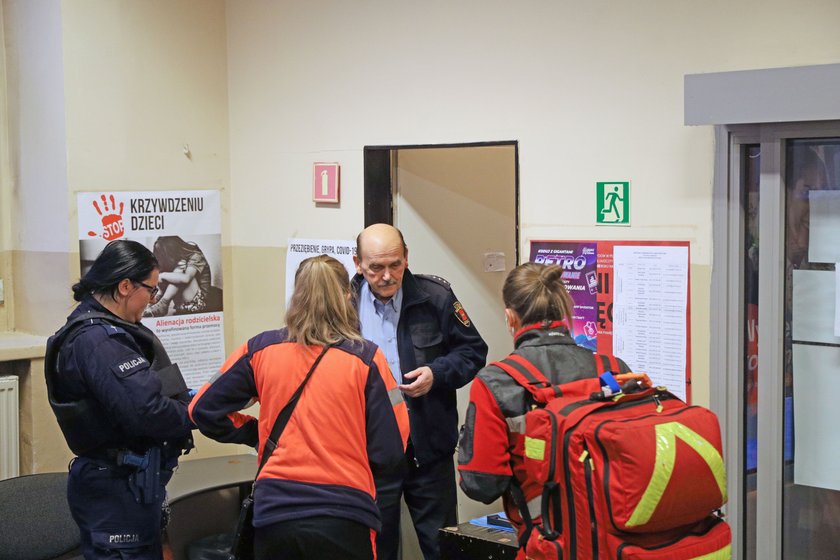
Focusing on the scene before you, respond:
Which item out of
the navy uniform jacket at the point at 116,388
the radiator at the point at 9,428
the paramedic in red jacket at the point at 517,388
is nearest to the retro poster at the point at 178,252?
the radiator at the point at 9,428

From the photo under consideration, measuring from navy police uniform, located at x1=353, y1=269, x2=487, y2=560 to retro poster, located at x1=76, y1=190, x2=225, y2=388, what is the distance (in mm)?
1439

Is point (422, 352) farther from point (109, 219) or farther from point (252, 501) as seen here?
point (109, 219)

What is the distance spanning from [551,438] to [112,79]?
287 cm

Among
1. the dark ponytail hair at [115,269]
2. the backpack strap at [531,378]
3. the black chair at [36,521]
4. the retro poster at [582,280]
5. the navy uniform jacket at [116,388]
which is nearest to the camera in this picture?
the backpack strap at [531,378]

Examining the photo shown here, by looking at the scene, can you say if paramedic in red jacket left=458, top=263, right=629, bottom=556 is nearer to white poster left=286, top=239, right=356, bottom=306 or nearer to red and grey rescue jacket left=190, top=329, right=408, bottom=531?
red and grey rescue jacket left=190, top=329, right=408, bottom=531

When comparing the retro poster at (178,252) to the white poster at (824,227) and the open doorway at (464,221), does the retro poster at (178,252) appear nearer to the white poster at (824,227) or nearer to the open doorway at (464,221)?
the open doorway at (464,221)

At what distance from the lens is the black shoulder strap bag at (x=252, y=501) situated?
2.59 m

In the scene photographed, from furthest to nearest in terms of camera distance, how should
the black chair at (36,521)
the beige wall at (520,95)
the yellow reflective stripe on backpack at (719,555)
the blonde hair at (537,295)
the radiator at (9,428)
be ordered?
the radiator at (9,428) → the black chair at (36,521) → the beige wall at (520,95) → the blonde hair at (537,295) → the yellow reflective stripe on backpack at (719,555)

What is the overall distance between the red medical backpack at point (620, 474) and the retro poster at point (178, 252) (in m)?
2.44

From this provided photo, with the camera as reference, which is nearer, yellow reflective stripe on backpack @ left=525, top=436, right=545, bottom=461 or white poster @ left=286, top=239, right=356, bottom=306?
yellow reflective stripe on backpack @ left=525, top=436, right=545, bottom=461

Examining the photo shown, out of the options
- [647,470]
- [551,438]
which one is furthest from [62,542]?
[647,470]

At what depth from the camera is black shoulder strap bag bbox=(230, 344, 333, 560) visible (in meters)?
2.59

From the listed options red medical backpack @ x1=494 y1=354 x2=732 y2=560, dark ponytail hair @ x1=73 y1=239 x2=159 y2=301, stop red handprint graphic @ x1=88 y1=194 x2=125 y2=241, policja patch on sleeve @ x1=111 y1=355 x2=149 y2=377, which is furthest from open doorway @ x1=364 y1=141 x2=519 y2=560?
red medical backpack @ x1=494 y1=354 x2=732 y2=560

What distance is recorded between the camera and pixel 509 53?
12.3ft
